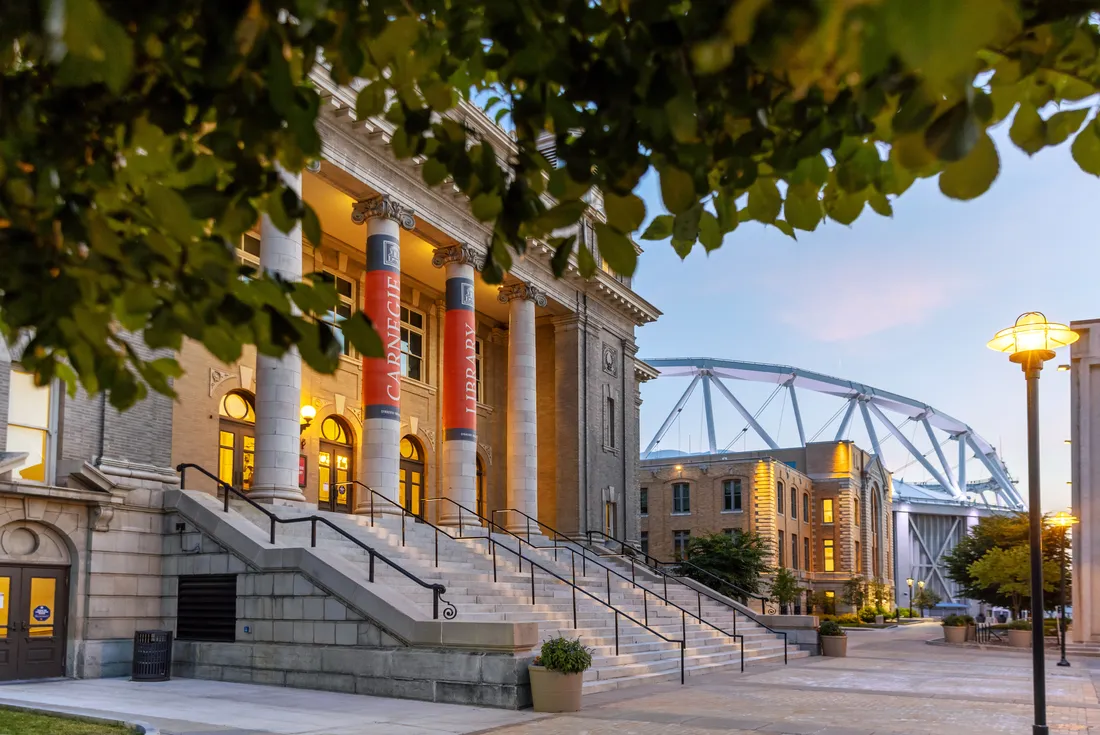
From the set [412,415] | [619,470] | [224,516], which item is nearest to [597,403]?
[619,470]

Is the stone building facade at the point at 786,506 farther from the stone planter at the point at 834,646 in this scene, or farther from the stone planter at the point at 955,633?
the stone planter at the point at 834,646

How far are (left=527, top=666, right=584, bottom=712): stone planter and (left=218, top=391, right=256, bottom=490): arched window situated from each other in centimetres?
1494

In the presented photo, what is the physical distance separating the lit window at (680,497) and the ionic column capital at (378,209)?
46.9m

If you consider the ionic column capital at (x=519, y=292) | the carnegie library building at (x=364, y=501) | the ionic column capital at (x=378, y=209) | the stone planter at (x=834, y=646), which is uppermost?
the ionic column capital at (x=378, y=209)

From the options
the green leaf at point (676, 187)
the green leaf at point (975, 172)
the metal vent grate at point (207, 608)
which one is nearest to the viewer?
the green leaf at point (975, 172)

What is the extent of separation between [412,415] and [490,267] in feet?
106

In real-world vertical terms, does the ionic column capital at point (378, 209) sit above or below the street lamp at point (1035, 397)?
above

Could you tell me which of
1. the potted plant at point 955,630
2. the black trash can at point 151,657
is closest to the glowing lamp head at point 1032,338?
the black trash can at point 151,657

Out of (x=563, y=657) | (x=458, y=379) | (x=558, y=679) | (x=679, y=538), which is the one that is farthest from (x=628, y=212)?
(x=679, y=538)

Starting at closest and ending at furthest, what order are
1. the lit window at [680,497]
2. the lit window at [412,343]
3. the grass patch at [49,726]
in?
the grass patch at [49,726] → the lit window at [412,343] → the lit window at [680,497]

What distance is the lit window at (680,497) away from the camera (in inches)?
2852

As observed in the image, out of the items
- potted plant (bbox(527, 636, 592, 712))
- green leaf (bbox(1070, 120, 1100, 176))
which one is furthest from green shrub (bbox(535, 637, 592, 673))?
green leaf (bbox(1070, 120, 1100, 176))

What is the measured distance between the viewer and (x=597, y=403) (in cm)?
4072

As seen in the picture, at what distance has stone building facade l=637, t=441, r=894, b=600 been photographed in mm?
69562
